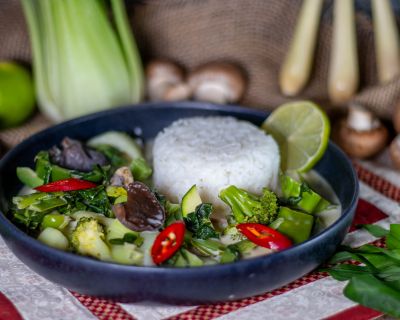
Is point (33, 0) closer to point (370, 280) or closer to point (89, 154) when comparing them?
point (89, 154)

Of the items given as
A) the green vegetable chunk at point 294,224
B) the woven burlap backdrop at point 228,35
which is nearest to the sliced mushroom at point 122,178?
the green vegetable chunk at point 294,224

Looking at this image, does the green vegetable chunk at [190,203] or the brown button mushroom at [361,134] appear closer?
the green vegetable chunk at [190,203]

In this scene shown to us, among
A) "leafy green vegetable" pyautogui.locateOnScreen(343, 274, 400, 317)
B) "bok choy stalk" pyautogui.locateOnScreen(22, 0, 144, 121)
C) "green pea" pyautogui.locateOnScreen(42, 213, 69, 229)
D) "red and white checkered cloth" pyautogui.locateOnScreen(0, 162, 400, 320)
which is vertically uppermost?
"bok choy stalk" pyautogui.locateOnScreen(22, 0, 144, 121)

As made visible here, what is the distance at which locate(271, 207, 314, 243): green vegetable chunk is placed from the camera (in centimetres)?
212

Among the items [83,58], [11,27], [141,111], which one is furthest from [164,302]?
[11,27]

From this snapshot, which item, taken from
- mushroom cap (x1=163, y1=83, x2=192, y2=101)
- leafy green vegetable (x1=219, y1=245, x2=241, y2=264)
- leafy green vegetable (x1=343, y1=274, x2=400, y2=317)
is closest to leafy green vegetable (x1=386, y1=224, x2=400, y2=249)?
leafy green vegetable (x1=343, y1=274, x2=400, y2=317)

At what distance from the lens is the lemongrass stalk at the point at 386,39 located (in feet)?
9.95

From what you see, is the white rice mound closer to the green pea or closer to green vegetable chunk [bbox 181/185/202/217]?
green vegetable chunk [bbox 181/185/202/217]

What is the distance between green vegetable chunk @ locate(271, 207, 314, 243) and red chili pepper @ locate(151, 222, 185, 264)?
34 cm

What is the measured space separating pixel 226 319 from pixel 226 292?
0.10 metres

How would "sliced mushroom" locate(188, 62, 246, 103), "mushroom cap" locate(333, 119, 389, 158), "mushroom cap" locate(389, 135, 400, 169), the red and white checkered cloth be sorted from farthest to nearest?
"sliced mushroom" locate(188, 62, 246, 103)
"mushroom cap" locate(333, 119, 389, 158)
"mushroom cap" locate(389, 135, 400, 169)
the red and white checkered cloth

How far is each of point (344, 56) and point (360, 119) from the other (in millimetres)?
337

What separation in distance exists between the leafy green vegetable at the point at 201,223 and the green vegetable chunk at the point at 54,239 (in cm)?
39

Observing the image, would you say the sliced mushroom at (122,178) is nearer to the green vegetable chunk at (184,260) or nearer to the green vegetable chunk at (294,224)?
the green vegetable chunk at (184,260)
